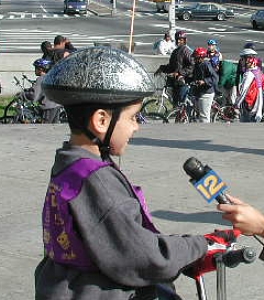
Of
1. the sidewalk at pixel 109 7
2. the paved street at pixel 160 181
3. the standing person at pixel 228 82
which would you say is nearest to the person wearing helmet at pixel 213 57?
the standing person at pixel 228 82

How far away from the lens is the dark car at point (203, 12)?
56.0 m

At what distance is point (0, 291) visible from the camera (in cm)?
521

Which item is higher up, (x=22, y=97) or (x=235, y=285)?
(x=235, y=285)

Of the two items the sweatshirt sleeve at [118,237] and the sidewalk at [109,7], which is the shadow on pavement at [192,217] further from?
the sidewalk at [109,7]

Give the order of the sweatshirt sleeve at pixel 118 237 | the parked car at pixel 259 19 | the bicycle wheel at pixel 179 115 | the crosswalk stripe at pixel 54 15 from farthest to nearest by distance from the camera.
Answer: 1. the crosswalk stripe at pixel 54 15
2. the parked car at pixel 259 19
3. the bicycle wheel at pixel 179 115
4. the sweatshirt sleeve at pixel 118 237

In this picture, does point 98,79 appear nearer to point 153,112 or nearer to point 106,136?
point 106,136

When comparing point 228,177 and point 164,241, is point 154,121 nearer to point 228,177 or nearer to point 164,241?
point 228,177

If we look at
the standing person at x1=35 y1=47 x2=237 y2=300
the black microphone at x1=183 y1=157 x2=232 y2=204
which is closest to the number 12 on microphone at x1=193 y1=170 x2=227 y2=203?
the black microphone at x1=183 y1=157 x2=232 y2=204

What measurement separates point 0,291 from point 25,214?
1920mm

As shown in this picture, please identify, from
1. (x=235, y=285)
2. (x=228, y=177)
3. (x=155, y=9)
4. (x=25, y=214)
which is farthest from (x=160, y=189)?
(x=155, y=9)

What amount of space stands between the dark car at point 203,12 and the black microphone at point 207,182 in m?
54.2

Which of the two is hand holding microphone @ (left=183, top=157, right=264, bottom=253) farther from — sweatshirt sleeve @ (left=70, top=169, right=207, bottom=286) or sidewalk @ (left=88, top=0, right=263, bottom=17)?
sidewalk @ (left=88, top=0, right=263, bottom=17)

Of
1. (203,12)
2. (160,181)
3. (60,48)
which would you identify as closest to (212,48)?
(60,48)

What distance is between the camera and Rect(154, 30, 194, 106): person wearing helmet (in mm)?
15065
